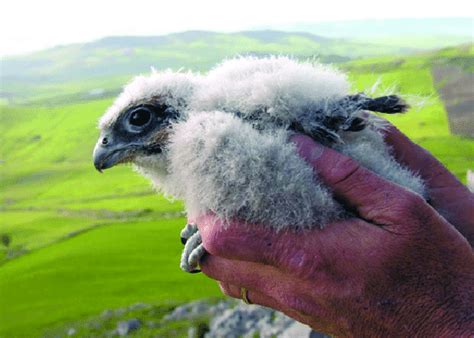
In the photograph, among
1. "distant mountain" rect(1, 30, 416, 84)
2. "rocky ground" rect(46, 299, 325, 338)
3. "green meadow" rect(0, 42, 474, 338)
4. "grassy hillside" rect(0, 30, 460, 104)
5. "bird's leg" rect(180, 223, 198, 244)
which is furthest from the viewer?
"distant mountain" rect(1, 30, 416, 84)

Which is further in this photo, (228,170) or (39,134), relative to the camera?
(39,134)

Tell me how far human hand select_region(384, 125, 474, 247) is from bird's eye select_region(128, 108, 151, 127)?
0.73 m

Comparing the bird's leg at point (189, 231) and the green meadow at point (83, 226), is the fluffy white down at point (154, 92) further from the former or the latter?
the green meadow at point (83, 226)

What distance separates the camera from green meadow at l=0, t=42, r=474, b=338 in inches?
135

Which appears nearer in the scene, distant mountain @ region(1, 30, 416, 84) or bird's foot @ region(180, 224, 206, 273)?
bird's foot @ region(180, 224, 206, 273)

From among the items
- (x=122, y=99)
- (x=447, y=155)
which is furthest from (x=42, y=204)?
(x=447, y=155)

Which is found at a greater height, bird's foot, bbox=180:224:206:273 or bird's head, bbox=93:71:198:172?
bird's head, bbox=93:71:198:172

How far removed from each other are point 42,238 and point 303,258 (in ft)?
12.0

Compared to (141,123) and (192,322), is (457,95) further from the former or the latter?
(141,123)

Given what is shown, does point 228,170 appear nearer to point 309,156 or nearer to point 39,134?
point 309,156

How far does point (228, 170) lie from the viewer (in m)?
1.09


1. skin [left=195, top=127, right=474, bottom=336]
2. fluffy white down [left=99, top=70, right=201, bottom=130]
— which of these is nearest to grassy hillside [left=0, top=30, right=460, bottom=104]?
fluffy white down [left=99, top=70, right=201, bottom=130]

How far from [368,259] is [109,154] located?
784 millimetres

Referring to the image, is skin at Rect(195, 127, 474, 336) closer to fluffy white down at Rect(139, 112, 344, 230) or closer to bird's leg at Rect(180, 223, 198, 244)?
fluffy white down at Rect(139, 112, 344, 230)
